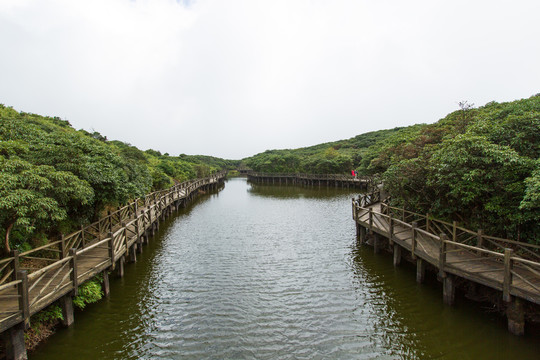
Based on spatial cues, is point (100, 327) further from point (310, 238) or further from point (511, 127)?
point (511, 127)

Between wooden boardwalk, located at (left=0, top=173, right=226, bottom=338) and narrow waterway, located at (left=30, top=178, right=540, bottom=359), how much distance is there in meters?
1.24

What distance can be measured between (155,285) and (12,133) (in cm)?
746

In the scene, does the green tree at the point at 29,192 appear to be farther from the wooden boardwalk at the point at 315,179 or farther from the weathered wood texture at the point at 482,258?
the wooden boardwalk at the point at 315,179

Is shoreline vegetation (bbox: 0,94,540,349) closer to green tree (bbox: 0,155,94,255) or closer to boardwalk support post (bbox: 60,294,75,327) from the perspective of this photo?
green tree (bbox: 0,155,94,255)

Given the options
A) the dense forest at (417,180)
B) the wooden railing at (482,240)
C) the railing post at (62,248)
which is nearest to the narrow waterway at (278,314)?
the wooden railing at (482,240)

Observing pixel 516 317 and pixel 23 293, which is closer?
pixel 23 293

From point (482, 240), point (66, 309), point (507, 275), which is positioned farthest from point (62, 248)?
point (482, 240)

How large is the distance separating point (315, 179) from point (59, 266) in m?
47.4

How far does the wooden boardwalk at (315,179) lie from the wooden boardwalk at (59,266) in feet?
113

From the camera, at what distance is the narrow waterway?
7387 mm

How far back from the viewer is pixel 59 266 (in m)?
9.53

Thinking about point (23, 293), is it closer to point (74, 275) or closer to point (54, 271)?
point (74, 275)

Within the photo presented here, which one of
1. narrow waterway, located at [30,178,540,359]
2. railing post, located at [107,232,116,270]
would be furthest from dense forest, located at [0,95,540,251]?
narrow waterway, located at [30,178,540,359]

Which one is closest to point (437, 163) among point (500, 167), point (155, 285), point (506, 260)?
point (500, 167)
